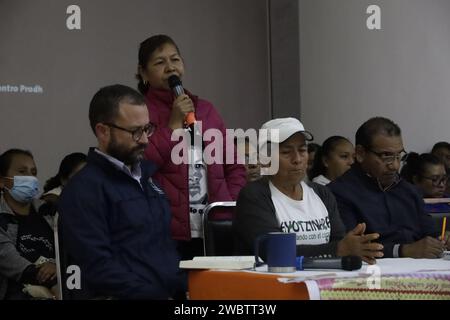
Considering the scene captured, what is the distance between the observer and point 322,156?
4867 millimetres

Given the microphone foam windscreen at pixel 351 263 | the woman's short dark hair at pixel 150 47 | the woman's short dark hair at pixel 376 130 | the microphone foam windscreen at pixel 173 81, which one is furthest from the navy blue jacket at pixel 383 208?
the microphone foam windscreen at pixel 351 263

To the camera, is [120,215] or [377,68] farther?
[377,68]

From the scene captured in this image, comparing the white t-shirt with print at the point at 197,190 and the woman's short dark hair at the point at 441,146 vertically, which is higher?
the woman's short dark hair at the point at 441,146

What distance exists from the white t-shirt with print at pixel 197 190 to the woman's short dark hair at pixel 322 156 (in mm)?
1879

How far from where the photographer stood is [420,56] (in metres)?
5.51

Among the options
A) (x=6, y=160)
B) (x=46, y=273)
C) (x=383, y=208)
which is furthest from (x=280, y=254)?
(x=6, y=160)

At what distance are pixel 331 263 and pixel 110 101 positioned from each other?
38.5 inches

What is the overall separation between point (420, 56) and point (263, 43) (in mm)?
1162

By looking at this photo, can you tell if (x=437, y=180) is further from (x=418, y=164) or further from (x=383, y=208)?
(x=383, y=208)

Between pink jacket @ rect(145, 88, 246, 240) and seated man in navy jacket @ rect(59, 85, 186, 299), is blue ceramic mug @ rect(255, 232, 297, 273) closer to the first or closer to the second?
seated man in navy jacket @ rect(59, 85, 186, 299)

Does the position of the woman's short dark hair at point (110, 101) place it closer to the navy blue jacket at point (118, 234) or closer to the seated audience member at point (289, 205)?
the navy blue jacket at point (118, 234)

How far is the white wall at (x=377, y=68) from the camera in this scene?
212 inches
